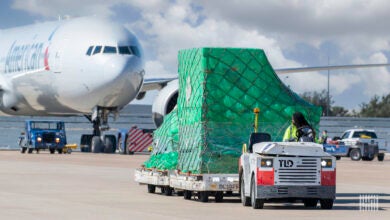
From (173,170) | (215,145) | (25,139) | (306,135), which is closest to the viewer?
(306,135)

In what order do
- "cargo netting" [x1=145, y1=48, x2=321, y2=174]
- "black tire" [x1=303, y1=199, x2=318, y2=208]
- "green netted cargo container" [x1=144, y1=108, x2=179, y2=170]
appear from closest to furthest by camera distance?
"black tire" [x1=303, y1=199, x2=318, y2=208], "cargo netting" [x1=145, y1=48, x2=321, y2=174], "green netted cargo container" [x1=144, y1=108, x2=179, y2=170]

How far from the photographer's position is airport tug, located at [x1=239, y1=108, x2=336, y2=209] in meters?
15.2

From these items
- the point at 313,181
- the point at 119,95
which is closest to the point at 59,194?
the point at 313,181

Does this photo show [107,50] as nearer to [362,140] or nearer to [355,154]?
[355,154]

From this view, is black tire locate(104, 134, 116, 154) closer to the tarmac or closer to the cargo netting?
the tarmac

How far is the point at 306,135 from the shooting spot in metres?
16.3

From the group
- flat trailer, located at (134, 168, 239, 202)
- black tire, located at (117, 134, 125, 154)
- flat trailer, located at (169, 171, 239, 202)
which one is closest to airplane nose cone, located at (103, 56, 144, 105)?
black tire, located at (117, 134, 125, 154)

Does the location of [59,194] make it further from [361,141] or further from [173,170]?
[361,141]

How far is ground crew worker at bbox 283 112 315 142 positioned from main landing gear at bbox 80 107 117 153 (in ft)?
81.9

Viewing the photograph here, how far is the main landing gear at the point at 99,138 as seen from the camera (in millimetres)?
41531

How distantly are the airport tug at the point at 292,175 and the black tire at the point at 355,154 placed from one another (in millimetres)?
28381

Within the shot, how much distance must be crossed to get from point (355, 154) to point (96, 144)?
10801mm

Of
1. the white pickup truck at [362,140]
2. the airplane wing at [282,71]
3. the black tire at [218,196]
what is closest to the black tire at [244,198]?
the black tire at [218,196]

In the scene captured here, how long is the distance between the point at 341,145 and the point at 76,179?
23.0 m
